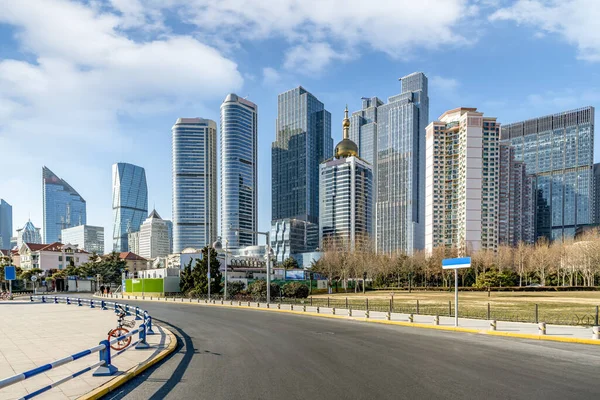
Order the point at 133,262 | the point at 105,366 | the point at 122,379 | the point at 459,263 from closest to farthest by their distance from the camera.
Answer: the point at 122,379 < the point at 105,366 < the point at 459,263 < the point at 133,262

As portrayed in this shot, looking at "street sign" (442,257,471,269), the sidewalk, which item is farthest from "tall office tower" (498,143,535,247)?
the sidewalk

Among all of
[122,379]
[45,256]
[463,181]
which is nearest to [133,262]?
[45,256]

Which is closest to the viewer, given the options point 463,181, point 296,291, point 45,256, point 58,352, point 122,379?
point 122,379

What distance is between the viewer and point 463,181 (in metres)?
131

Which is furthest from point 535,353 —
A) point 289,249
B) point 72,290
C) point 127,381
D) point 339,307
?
point 289,249

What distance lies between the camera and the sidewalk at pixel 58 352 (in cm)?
906

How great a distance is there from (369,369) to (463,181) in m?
131

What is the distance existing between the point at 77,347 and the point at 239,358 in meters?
6.20

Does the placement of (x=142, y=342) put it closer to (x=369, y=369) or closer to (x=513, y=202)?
(x=369, y=369)

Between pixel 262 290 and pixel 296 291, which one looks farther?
pixel 262 290

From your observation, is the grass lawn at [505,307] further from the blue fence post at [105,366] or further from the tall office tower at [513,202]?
the tall office tower at [513,202]

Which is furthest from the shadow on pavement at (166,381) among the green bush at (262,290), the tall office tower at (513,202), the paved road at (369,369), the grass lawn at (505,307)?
the tall office tower at (513,202)

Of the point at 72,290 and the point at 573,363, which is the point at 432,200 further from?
the point at 573,363

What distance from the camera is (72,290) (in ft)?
261
